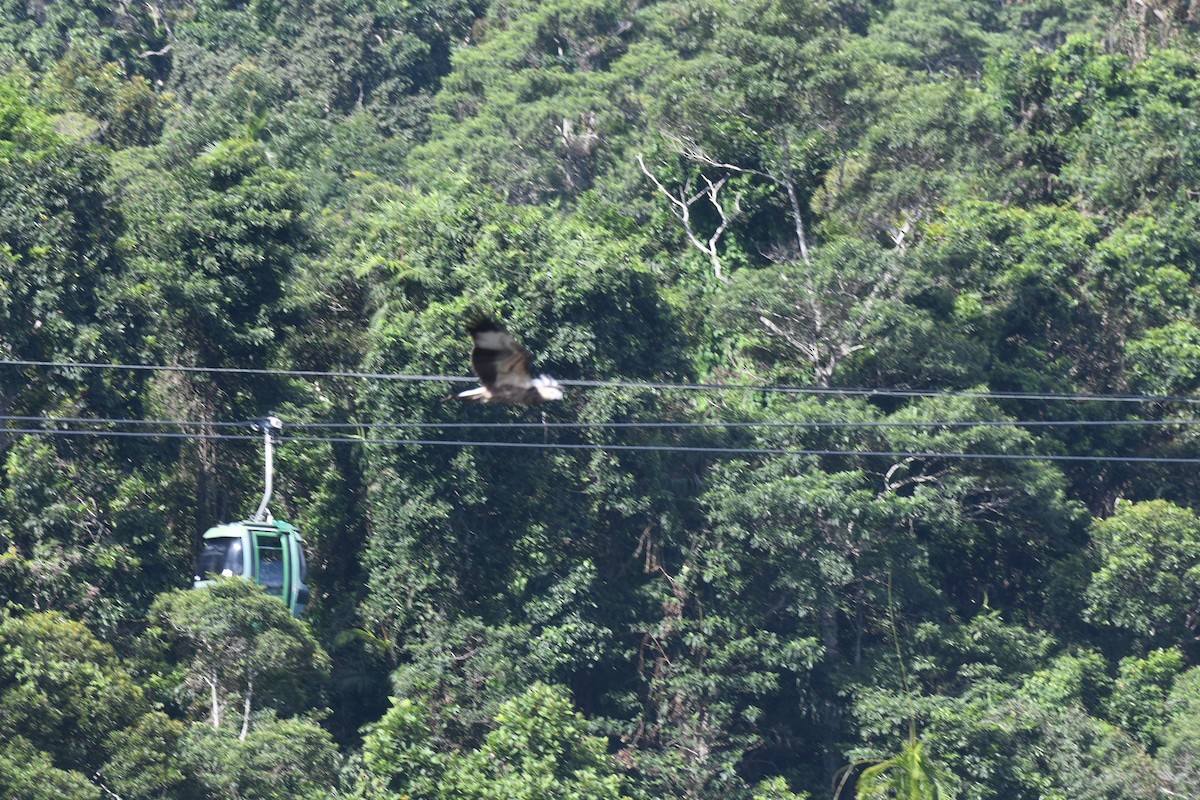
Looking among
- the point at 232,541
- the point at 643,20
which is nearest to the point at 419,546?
the point at 232,541

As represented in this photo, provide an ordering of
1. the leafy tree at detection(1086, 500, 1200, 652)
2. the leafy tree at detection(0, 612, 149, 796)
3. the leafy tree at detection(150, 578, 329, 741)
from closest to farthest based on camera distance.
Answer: the leafy tree at detection(0, 612, 149, 796)
the leafy tree at detection(150, 578, 329, 741)
the leafy tree at detection(1086, 500, 1200, 652)

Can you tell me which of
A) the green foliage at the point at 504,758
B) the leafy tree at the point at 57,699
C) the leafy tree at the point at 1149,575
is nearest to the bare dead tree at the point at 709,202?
the leafy tree at the point at 1149,575

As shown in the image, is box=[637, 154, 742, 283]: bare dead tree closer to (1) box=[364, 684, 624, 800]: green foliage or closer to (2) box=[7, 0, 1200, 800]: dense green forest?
(2) box=[7, 0, 1200, 800]: dense green forest

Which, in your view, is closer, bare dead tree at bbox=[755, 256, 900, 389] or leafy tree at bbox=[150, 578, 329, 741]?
leafy tree at bbox=[150, 578, 329, 741]

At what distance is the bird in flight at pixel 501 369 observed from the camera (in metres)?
9.05

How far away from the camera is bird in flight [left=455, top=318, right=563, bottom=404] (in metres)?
9.05

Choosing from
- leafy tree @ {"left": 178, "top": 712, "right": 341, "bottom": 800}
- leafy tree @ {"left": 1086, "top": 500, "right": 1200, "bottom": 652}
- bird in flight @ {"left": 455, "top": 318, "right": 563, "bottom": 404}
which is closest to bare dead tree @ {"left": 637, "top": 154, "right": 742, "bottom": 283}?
leafy tree @ {"left": 1086, "top": 500, "right": 1200, "bottom": 652}

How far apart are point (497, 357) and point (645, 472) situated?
614 inches

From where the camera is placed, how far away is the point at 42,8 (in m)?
48.3

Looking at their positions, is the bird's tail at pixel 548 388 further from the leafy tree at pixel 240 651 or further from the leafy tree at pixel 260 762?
the leafy tree at pixel 240 651

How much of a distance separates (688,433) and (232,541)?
298 inches

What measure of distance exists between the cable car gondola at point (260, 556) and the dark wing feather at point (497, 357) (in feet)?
36.1

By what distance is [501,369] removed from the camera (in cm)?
943

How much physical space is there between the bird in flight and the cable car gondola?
10.9 meters
